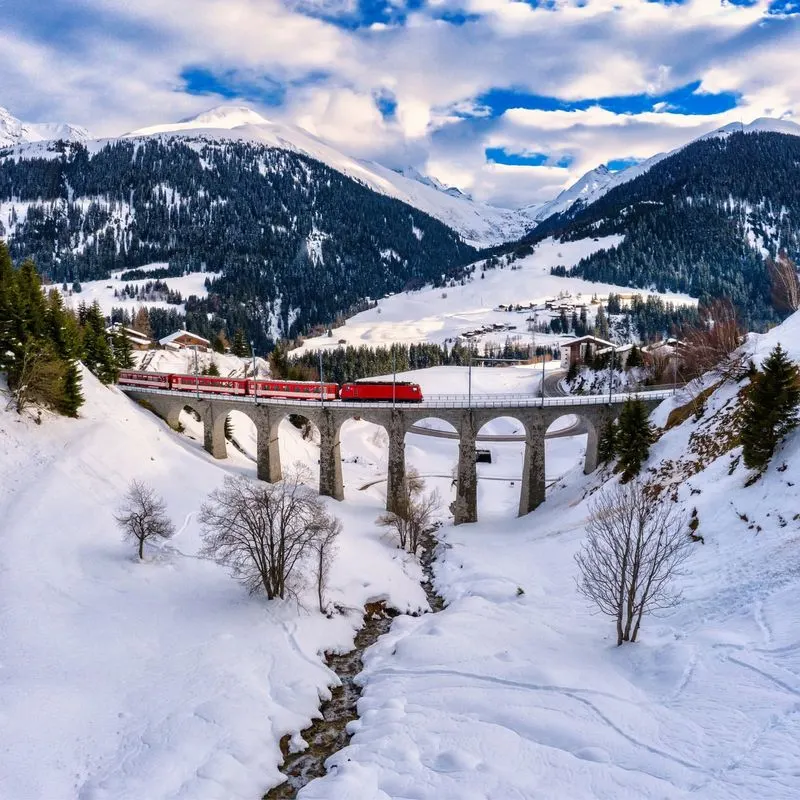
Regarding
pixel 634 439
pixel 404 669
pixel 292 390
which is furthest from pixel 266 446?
pixel 634 439

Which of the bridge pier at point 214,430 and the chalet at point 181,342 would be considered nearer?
the bridge pier at point 214,430

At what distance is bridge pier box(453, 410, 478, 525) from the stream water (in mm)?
22094

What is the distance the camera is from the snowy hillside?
16.7 metres

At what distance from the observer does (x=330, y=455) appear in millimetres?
59281

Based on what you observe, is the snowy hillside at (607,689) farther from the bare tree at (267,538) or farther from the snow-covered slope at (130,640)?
the bare tree at (267,538)

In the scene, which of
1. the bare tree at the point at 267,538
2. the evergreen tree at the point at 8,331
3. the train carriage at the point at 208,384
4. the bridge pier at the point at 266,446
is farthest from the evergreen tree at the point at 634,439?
the evergreen tree at the point at 8,331

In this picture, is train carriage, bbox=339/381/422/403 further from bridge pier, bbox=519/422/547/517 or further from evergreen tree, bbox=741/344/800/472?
evergreen tree, bbox=741/344/800/472

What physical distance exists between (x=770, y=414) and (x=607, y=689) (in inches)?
865

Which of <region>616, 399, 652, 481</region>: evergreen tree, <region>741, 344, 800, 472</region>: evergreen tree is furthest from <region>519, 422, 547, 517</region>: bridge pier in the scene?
<region>741, 344, 800, 472</region>: evergreen tree

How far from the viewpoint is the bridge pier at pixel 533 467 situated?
5656 cm

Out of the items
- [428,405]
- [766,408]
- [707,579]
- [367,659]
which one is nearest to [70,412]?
[428,405]

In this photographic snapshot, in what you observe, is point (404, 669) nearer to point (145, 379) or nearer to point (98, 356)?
point (145, 379)

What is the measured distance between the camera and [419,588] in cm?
4162

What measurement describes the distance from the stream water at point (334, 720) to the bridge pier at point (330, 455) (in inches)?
935
